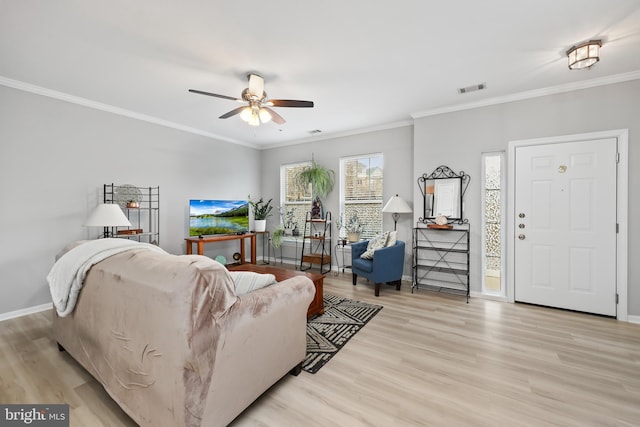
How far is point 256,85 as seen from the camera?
2.88m

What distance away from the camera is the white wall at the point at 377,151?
4.57 m

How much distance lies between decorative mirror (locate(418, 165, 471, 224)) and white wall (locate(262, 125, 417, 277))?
0.89ft

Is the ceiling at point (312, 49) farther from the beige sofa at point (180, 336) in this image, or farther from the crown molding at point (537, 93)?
the beige sofa at point (180, 336)

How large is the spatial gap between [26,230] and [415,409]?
4468 mm

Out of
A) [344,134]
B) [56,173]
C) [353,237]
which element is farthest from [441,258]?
[56,173]

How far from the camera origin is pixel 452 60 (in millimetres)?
2707

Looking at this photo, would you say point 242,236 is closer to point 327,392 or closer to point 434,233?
point 434,233

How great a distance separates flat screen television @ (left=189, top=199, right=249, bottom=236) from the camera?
4.85m

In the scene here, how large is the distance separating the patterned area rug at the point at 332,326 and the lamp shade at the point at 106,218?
2.54m

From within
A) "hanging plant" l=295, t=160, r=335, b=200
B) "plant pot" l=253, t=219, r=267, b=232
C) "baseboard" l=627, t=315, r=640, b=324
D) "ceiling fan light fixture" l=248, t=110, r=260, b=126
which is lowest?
"baseboard" l=627, t=315, r=640, b=324

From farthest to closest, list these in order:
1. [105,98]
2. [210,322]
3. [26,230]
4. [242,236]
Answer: [242,236] < [105,98] < [26,230] < [210,322]

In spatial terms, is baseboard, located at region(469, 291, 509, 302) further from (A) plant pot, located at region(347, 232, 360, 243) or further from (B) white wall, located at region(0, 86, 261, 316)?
(B) white wall, located at region(0, 86, 261, 316)

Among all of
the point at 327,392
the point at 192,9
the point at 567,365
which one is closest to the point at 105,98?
the point at 192,9

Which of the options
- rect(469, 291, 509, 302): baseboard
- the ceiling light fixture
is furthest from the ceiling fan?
rect(469, 291, 509, 302): baseboard
